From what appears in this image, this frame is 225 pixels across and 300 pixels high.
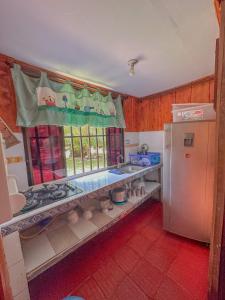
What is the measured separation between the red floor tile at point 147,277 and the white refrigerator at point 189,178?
64cm

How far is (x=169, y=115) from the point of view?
2586mm

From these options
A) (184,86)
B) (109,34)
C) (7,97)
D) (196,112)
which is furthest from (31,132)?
(184,86)

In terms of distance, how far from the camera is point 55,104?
5.31 ft

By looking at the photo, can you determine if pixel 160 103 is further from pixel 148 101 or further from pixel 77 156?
pixel 77 156

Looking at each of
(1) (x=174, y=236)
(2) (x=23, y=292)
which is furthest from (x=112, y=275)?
(1) (x=174, y=236)

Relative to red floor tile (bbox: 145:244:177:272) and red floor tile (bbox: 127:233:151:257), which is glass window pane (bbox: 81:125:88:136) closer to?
red floor tile (bbox: 127:233:151:257)

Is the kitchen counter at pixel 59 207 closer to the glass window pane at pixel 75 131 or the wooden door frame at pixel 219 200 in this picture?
the glass window pane at pixel 75 131

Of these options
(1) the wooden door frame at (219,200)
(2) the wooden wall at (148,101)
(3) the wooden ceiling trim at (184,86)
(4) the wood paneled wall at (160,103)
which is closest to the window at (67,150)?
(2) the wooden wall at (148,101)

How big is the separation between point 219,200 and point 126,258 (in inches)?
56.0

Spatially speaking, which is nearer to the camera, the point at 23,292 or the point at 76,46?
the point at 23,292

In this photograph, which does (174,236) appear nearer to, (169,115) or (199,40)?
(169,115)

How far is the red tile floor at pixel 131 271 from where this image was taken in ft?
3.99

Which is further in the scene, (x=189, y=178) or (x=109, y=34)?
(x=189, y=178)

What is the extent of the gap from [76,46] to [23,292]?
78.9 inches
